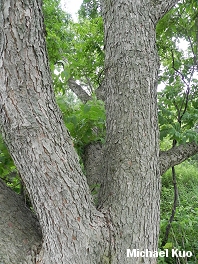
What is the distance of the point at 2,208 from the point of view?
124 centimetres

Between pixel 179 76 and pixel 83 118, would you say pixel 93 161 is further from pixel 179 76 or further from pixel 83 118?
pixel 179 76

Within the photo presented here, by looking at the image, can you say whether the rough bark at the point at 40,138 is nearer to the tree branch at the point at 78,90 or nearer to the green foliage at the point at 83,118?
the green foliage at the point at 83,118

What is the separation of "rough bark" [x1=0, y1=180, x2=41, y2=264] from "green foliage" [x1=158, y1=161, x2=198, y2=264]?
4.20 ft

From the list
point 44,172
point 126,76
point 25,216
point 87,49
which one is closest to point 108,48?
point 126,76

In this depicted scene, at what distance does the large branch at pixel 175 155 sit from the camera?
1.92 metres

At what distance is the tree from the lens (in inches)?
41.7

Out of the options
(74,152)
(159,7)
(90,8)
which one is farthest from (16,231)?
(90,8)

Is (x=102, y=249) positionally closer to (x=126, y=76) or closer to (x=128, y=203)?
(x=128, y=203)

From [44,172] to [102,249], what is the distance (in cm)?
50

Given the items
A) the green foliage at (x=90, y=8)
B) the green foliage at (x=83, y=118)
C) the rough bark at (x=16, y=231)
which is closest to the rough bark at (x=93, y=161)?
the green foliage at (x=83, y=118)

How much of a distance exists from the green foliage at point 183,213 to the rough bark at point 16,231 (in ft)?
4.20

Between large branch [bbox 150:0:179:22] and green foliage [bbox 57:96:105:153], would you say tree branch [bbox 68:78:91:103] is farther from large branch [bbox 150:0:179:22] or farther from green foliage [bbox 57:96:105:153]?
large branch [bbox 150:0:179:22]

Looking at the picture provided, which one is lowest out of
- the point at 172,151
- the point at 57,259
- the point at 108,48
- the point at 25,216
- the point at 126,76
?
the point at 57,259

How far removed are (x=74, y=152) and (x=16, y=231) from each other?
50 centimetres
